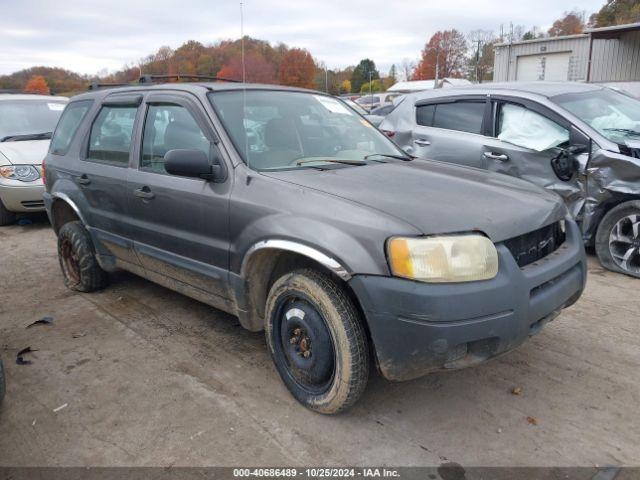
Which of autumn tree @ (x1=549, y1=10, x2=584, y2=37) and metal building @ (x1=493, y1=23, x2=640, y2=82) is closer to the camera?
metal building @ (x1=493, y1=23, x2=640, y2=82)

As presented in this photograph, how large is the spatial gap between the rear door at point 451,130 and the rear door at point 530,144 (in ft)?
0.48

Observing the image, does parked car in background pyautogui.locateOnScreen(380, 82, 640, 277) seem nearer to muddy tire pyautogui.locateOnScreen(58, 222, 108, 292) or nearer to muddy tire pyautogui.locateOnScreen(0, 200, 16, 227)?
muddy tire pyautogui.locateOnScreen(58, 222, 108, 292)

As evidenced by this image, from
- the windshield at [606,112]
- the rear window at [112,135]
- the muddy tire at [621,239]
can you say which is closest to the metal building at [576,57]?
the windshield at [606,112]

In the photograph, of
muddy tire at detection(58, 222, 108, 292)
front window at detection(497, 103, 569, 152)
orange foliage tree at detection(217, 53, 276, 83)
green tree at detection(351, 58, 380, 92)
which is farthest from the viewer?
green tree at detection(351, 58, 380, 92)

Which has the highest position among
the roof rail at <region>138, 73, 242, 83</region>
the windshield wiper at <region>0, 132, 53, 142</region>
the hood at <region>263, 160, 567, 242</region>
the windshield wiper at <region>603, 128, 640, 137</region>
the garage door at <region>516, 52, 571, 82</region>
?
the garage door at <region>516, 52, 571, 82</region>

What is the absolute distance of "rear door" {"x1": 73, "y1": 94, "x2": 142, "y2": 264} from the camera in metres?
3.87

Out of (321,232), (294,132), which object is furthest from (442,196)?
(294,132)

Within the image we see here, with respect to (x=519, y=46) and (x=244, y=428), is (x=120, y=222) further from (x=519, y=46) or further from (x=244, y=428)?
(x=519, y=46)

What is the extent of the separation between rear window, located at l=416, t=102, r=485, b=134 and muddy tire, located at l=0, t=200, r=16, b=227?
598 centimetres

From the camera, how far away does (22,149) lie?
7.46 m

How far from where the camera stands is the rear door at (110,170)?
3871 mm

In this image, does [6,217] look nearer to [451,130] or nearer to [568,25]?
[451,130]

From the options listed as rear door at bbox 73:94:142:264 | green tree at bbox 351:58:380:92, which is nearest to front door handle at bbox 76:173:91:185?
rear door at bbox 73:94:142:264

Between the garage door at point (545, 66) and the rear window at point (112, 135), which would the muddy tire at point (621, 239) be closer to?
the rear window at point (112, 135)
